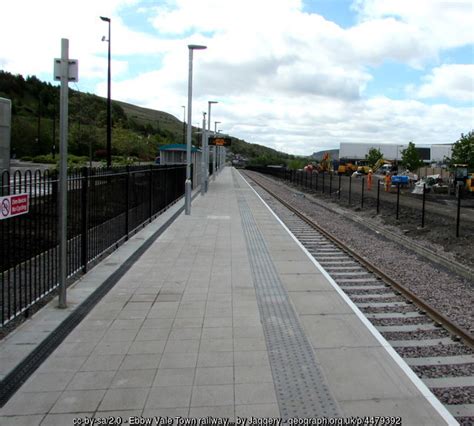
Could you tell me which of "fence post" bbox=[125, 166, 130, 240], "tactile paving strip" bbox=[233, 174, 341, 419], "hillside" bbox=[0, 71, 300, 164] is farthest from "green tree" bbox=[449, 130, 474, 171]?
"tactile paving strip" bbox=[233, 174, 341, 419]

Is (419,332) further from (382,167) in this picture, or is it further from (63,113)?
(382,167)

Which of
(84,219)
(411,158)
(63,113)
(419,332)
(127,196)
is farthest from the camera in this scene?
(411,158)

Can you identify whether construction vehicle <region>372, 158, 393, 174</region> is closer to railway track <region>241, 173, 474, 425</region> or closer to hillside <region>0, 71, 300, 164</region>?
hillside <region>0, 71, 300, 164</region>

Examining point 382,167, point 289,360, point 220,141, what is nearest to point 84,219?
point 289,360

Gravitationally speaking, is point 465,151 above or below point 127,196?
above

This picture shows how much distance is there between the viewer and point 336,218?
2142 centimetres

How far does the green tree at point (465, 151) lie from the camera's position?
3831cm

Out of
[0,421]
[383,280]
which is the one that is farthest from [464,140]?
[0,421]

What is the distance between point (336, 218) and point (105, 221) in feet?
42.2

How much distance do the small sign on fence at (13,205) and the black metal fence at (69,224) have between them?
0.10m

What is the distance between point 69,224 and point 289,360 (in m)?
7.75

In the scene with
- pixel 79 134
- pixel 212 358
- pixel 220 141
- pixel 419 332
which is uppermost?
pixel 79 134

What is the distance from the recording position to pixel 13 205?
5.37 m

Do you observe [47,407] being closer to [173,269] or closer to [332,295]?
[332,295]
